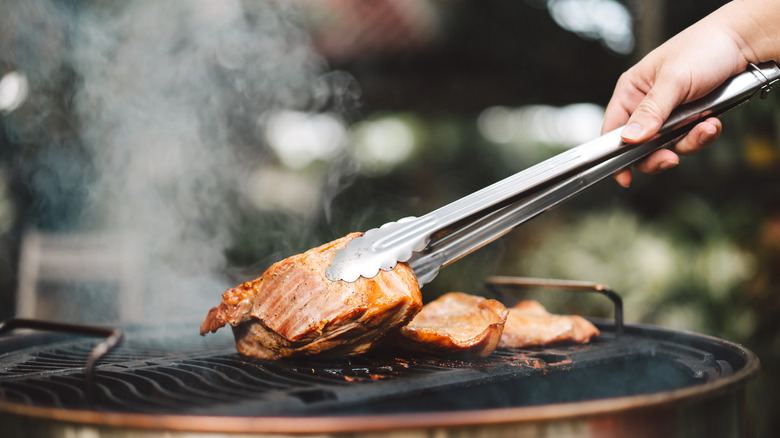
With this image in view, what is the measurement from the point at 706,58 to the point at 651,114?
374mm

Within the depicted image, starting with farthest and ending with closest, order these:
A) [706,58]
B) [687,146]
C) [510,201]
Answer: [687,146] → [706,58] → [510,201]

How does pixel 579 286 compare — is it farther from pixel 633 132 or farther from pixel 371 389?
pixel 371 389

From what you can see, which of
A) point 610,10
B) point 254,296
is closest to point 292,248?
point 610,10

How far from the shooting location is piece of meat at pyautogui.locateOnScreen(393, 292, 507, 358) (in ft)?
6.02

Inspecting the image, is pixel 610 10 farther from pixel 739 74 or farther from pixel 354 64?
pixel 739 74

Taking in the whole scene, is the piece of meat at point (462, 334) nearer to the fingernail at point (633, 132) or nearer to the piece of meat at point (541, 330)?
the piece of meat at point (541, 330)

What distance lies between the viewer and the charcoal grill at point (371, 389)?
1.11 meters

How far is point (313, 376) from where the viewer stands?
1.68 metres

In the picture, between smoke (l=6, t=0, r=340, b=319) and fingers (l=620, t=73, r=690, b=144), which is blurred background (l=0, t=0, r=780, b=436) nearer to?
smoke (l=6, t=0, r=340, b=319)

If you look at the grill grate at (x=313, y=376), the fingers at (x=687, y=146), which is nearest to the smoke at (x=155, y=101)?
the grill grate at (x=313, y=376)

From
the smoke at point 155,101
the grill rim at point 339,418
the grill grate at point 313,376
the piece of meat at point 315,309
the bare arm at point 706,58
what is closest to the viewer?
the grill rim at point 339,418

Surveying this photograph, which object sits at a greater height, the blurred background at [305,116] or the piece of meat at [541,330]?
the blurred background at [305,116]

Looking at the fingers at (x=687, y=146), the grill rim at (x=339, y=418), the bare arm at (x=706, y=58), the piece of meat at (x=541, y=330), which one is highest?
the bare arm at (x=706, y=58)

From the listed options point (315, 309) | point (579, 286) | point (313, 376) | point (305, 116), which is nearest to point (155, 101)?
point (305, 116)
